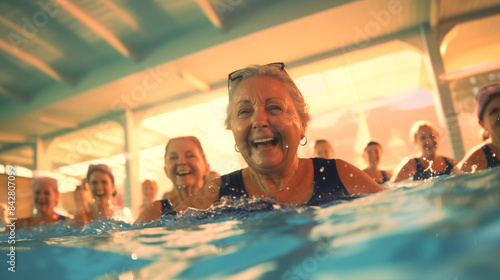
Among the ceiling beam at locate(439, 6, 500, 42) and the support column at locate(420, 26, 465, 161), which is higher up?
the ceiling beam at locate(439, 6, 500, 42)

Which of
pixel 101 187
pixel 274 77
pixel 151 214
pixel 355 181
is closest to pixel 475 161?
pixel 355 181

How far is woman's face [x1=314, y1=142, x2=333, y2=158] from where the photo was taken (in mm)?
2910

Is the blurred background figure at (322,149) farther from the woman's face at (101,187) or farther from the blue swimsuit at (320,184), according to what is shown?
the woman's face at (101,187)

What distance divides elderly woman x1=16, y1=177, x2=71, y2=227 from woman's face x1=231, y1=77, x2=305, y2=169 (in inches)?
88.3

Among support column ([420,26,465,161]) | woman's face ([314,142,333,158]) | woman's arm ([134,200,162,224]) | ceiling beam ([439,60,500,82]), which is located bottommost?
woman's arm ([134,200,162,224])

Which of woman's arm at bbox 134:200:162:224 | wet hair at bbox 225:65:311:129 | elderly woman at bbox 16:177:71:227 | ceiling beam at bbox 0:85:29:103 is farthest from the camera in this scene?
ceiling beam at bbox 0:85:29:103

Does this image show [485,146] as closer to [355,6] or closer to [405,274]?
[405,274]

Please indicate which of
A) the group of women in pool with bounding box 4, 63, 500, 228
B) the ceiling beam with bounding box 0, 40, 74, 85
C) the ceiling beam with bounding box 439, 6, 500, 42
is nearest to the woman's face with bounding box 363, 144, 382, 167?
the group of women in pool with bounding box 4, 63, 500, 228

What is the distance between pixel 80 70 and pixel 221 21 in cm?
340

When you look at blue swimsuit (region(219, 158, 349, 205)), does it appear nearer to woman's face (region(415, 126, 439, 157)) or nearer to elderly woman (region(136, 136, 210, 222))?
elderly woman (region(136, 136, 210, 222))

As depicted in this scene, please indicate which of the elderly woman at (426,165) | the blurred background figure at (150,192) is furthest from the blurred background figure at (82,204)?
the elderly woman at (426,165)

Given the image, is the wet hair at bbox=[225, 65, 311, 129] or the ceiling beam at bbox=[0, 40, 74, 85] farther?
the ceiling beam at bbox=[0, 40, 74, 85]

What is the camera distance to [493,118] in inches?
67.3

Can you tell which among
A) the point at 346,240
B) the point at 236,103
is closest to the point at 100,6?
the point at 236,103
